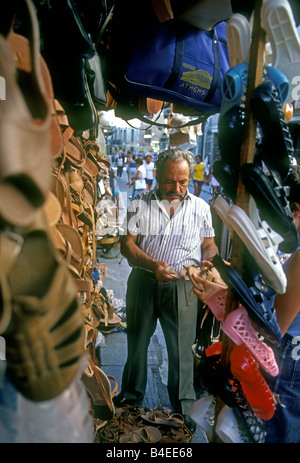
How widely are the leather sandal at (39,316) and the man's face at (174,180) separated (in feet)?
5.66

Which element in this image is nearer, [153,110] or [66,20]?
[66,20]

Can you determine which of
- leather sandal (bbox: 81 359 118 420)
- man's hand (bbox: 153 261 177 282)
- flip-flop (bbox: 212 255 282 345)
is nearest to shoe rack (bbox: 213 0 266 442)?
flip-flop (bbox: 212 255 282 345)

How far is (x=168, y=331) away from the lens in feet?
7.14

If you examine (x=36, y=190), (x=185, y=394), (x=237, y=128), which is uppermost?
(x=237, y=128)

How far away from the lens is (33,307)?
17.5 inches

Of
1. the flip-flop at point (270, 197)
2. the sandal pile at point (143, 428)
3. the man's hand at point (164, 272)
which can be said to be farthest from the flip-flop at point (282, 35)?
the sandal pile at point (143, 428)

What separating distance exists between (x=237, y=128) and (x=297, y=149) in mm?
11466

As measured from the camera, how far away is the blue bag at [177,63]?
1252mm

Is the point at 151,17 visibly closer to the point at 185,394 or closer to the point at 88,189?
the point at 88,189

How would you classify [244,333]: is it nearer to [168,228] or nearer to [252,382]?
[252,382]

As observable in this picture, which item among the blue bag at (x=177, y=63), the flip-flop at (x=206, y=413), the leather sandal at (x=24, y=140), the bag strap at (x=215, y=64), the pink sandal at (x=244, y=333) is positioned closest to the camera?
the leather sandal at (x=24, y=140)

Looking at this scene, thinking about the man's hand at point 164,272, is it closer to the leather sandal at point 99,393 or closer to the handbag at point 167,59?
the leather sandal at point 99,393

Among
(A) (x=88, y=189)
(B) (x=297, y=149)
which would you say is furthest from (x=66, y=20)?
(B) (x=297, y=149)

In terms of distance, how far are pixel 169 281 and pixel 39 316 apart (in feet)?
5.65
